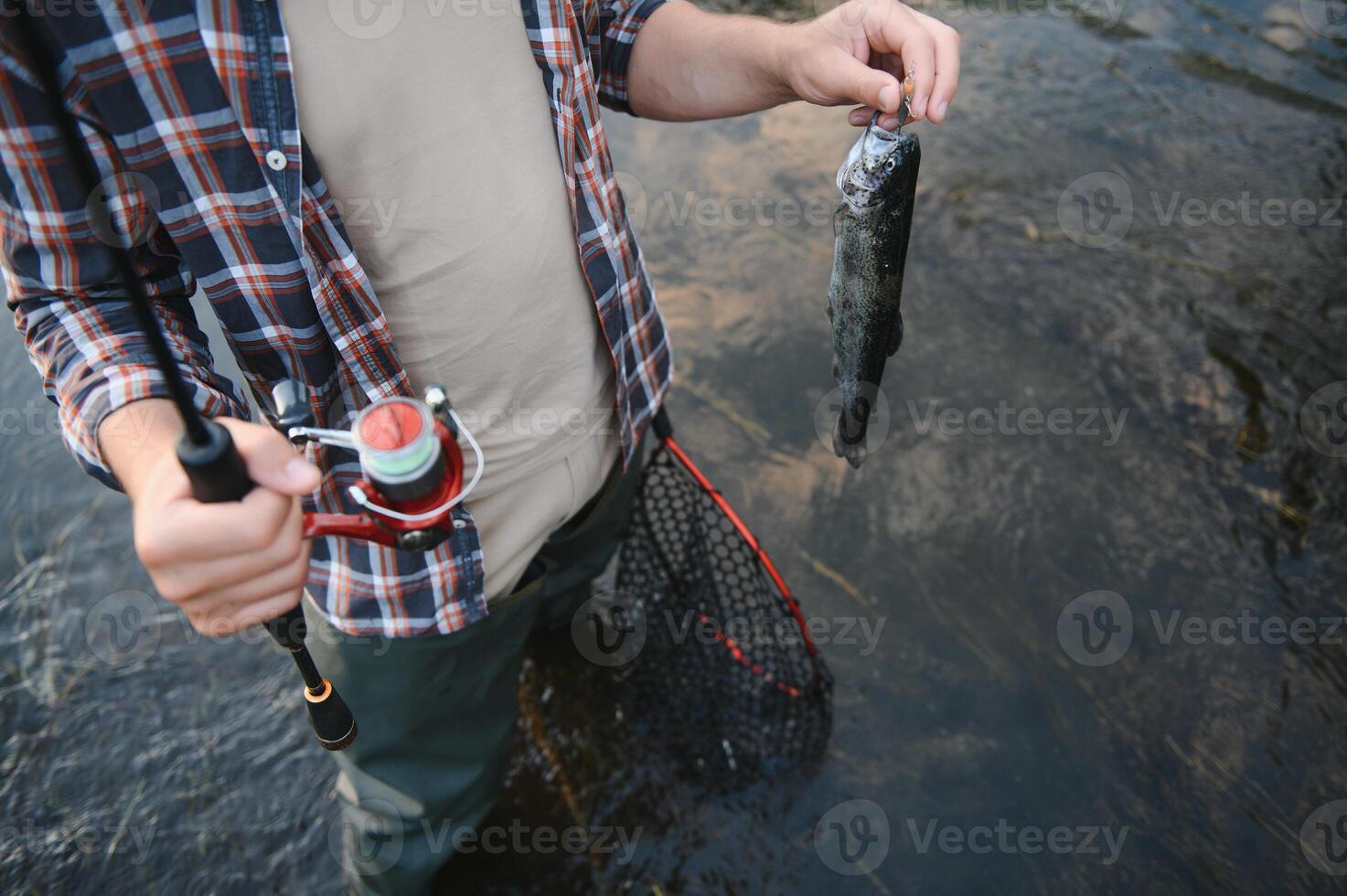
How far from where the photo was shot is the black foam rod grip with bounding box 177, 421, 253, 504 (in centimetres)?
97

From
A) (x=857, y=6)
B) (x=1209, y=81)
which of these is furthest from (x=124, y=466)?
(x=1209, y=81)

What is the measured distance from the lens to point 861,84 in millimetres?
1586

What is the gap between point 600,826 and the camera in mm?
2635

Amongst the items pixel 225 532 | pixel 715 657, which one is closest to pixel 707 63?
pixel 225 532

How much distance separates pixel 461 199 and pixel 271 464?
0.69 metres

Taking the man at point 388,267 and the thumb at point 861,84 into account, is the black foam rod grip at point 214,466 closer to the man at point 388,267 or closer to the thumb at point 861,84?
the man at point 388,267

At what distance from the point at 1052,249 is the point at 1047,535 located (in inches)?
66.7

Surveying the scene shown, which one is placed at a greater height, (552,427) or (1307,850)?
(552,427)

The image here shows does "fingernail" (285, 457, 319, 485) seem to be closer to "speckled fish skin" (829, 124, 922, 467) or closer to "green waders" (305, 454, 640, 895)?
"green waders" (305, 454, 640, 895)

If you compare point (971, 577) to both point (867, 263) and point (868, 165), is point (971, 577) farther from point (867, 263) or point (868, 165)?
point (868, 165)

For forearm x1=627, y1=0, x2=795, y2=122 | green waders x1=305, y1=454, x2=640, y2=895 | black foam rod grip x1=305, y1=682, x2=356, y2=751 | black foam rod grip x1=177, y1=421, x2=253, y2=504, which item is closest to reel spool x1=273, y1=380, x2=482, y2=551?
black foam rod grip x1=177, y1=421, x2=253, y2=504

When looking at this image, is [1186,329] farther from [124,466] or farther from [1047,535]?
[124,466]

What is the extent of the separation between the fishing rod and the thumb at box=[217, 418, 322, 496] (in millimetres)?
19

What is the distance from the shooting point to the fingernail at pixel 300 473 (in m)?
1.05
